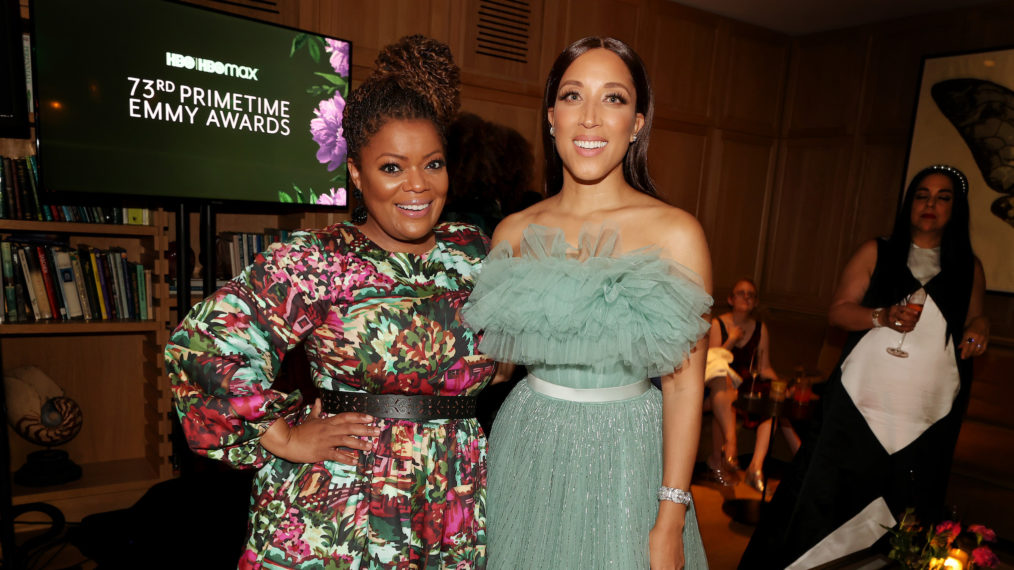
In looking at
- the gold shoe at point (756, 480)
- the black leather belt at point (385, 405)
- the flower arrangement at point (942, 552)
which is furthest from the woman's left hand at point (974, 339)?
the black leather belt at point (385, 405)

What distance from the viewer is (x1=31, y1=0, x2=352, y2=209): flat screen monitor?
8.13 feet

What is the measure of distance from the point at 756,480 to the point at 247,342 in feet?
11.2

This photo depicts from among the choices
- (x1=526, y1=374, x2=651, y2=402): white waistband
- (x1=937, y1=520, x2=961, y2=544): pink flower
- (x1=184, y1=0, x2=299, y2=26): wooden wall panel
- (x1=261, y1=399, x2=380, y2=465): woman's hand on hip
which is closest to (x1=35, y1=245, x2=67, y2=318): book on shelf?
Result: (x1=184, y1=0, x2=299, y2=26): wooden wall panel

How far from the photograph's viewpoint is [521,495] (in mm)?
1297

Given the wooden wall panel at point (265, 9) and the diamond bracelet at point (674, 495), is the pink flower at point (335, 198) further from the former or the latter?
the diamond bracelet at point (674, 495)

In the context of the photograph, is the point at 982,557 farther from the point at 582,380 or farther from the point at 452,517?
the point at 452,517

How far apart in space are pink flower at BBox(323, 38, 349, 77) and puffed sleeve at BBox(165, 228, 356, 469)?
2.20 meters

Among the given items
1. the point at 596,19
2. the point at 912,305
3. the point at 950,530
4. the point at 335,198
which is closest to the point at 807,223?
the point at 596,19

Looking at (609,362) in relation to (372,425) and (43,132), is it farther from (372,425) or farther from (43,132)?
(43,132)

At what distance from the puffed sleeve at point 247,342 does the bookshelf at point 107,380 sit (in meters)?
2.11

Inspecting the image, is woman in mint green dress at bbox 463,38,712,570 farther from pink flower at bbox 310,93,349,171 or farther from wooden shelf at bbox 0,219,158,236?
wooden shelf at bbox 0,219,158,236

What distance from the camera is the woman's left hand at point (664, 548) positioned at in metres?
1.22

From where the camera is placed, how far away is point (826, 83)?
5.40 m

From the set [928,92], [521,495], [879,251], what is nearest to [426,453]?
[521,495]
